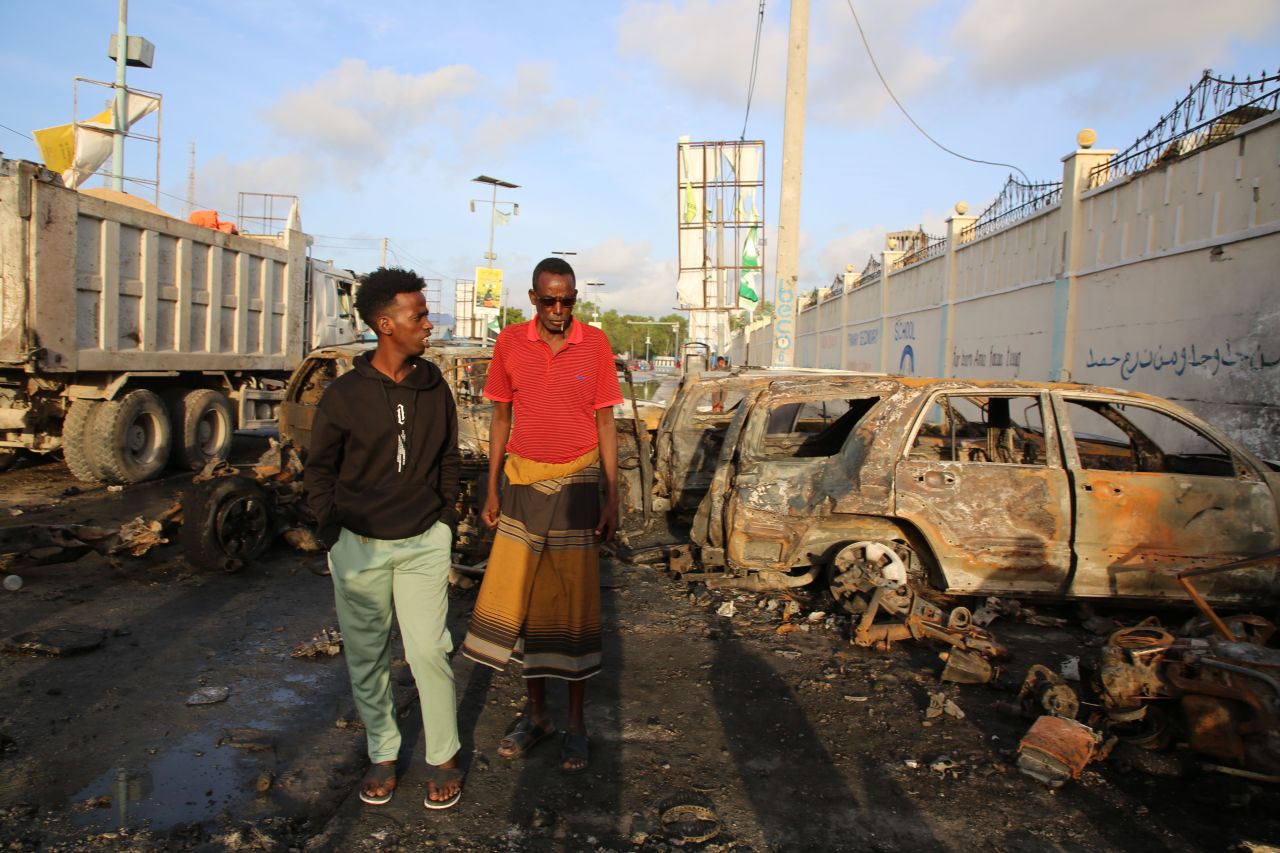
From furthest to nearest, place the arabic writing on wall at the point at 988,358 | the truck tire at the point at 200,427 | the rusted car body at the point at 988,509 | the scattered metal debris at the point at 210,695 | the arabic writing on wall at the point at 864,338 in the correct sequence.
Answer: the arabic writing on wall at the point at 864,338, the arabic writing on wall at the point at 988,358, the truck tire at the point at 200,427, the rusted car body at the point at 988,509, the scattered metal debris at the point at 210,695

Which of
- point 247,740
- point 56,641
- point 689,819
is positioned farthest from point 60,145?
point 689,819

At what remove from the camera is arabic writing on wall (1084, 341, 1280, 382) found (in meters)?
7.12

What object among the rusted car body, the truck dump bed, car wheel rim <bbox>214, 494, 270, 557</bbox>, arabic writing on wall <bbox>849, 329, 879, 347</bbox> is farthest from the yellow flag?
arabic writing on wall <bbox>849, 329, 879, 347</bbox>

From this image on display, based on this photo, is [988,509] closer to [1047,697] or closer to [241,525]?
[1047,697]

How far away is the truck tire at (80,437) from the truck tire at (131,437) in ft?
0.15

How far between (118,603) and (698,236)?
16.2 m

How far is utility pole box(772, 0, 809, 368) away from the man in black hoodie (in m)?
9.57

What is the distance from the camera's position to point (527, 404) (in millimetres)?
3143

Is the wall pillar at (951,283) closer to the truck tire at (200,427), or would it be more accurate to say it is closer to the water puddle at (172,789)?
the truck tire at (200,427)

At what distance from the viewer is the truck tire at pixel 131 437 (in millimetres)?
8578

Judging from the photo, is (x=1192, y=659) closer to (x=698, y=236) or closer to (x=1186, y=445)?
(x=1186, y=445)

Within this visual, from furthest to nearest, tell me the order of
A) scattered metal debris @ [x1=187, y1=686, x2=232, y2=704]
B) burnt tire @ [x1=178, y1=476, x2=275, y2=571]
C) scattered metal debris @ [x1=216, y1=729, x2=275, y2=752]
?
burnt tire @ [x1=178, y1=476, x2=275, y2=571], scattered metal debris @ [x1=187, y1=686, x2=232, y2=704], scattered metal debris @ [x1=216, y1=729, x2=275, y2=752]

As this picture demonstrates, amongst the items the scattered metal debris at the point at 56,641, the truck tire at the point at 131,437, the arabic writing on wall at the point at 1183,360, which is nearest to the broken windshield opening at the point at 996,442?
the arabic writing on wall at the point at 1183,360

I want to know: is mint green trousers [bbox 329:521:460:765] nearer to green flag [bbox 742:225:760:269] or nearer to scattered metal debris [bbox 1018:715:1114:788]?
scattered metal debris [bbox 1018:715:1114:788]
